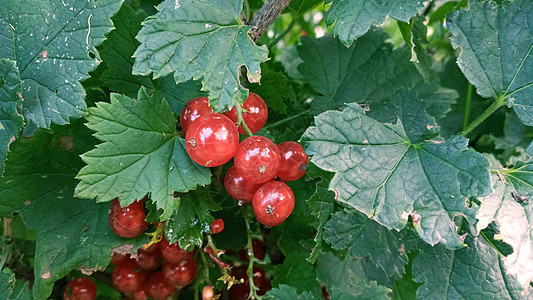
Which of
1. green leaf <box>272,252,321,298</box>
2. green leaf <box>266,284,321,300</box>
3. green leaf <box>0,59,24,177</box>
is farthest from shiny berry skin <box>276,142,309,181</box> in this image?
green leaf <box>0,59,24,177</box>

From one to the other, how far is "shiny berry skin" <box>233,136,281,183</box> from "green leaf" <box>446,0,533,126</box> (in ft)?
1.33

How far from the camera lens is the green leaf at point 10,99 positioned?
68cm

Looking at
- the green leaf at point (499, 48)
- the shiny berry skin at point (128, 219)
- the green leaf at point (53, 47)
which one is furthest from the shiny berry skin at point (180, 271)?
the green leaf at point (499, 48)

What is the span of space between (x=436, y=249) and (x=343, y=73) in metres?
0.53

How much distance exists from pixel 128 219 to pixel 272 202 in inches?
10.2

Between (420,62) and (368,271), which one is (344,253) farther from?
(420,62)

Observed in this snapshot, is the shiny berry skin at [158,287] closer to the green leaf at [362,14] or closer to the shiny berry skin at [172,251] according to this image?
the shiny berry skin at [172,251]

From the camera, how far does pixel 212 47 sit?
71 cm

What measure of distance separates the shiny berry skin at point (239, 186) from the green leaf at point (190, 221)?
6cm

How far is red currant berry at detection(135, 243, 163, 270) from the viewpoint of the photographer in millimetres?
933

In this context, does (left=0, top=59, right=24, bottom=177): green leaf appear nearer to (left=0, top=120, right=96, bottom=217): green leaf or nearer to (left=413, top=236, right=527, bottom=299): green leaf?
(left=0, top=120, right=96, bottom=217): green leaf

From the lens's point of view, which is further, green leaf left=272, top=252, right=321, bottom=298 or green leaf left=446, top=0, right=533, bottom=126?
green leaf left=272, top=252, right=321, bottom=298

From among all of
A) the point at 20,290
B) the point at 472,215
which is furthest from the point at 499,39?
the point at 20,290

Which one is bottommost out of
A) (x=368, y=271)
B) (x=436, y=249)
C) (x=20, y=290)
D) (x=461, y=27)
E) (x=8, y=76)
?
(x=368, y=271)
